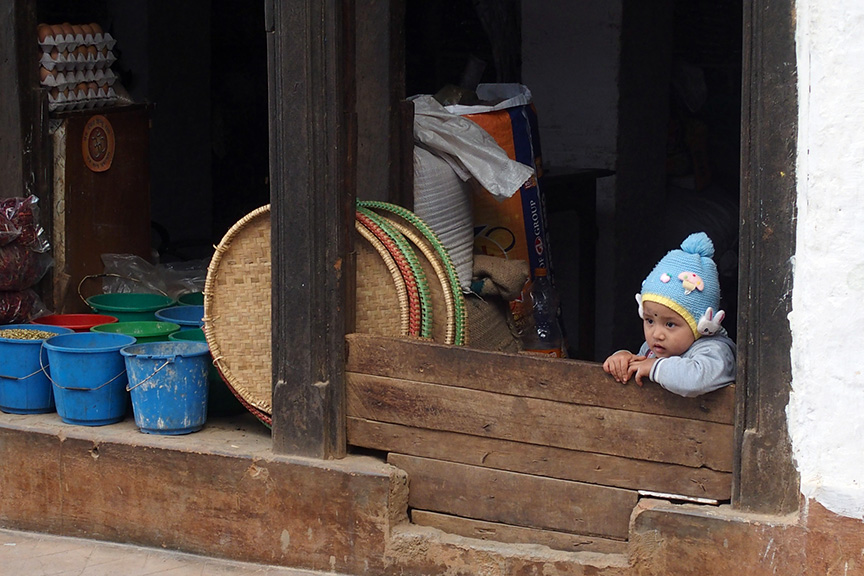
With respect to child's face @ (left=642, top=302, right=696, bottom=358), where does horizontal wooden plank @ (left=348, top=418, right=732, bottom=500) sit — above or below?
below

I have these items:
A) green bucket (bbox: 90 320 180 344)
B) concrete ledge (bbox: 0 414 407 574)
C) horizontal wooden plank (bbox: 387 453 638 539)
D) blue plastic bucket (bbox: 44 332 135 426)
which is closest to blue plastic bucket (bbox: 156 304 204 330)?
green bucket (bbox: 90 320 180 344)

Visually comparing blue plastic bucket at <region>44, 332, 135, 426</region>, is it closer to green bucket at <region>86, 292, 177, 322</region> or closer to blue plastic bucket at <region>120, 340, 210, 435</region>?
blue plastic bucket at <region>120, 340, 210, 435</region>

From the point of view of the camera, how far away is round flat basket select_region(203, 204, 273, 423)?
407 centimetres

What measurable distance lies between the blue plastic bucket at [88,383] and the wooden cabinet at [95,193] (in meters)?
0.81

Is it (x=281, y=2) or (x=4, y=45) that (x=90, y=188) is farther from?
(x=281, y=2)

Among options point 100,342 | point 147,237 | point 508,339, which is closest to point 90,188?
point 147,237

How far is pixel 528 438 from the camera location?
3.65 meters

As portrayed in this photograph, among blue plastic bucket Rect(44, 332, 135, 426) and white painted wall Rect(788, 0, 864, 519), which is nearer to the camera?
white painted wall Rect(788, 0, 864, 519)

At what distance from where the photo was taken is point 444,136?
15.6 ft

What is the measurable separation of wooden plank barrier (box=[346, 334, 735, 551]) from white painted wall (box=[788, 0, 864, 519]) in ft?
0.85

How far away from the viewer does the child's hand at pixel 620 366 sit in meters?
3.44

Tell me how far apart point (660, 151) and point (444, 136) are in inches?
104

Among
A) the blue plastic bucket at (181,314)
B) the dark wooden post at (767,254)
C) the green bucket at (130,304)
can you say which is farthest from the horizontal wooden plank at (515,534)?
the green bucket at (130,304)

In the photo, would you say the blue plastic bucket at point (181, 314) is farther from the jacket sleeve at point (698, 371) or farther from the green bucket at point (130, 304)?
the jacket sleeve at point (698, 371)
